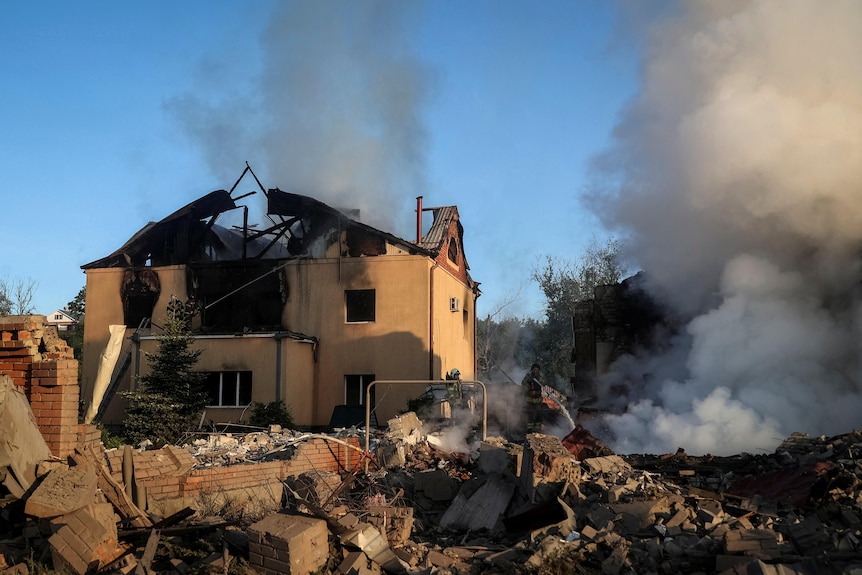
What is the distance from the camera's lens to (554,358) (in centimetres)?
4303

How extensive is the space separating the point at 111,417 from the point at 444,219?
12772 mm

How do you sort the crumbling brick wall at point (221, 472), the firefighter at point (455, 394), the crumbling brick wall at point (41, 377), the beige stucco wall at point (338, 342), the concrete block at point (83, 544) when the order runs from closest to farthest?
1. the concrete block at point (83, 544)
2. the crumbling brick wall at point (41, 377)
3. the crumbling brick wall at point (221, 472)
4. the firefighter at point (455, 394)
5. the beige stucco wall at point (338, 342)

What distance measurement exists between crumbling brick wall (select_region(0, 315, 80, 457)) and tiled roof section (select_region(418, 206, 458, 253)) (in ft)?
47.5

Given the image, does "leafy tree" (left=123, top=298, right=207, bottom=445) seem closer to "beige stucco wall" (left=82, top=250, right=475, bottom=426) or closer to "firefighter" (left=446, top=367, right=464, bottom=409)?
"beige stucco wall" (left=82, top=250, right=475, bottom=426)

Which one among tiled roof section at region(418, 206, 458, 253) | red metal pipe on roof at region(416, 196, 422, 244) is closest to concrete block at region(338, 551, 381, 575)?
tiled roof section at region(418, 206, 458, 253)

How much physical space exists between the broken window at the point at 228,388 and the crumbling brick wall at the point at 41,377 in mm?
12529

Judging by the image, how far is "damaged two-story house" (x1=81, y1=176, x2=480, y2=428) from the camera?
2061 cm

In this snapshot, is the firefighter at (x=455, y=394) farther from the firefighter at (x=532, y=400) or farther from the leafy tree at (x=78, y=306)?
the leafy tree at (x=78, y=306)

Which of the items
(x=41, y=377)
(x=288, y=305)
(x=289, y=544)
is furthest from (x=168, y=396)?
(x=289, y=544)

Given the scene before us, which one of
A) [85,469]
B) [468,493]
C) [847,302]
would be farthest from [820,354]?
[85,469]

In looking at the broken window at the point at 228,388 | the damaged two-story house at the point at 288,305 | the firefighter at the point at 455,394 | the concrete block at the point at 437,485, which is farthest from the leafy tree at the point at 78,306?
the concrete block at the point at 437,485

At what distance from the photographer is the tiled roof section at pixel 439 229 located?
74.0ft

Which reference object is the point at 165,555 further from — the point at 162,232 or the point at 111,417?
the point at 162,232

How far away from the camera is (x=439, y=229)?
23641 mm
